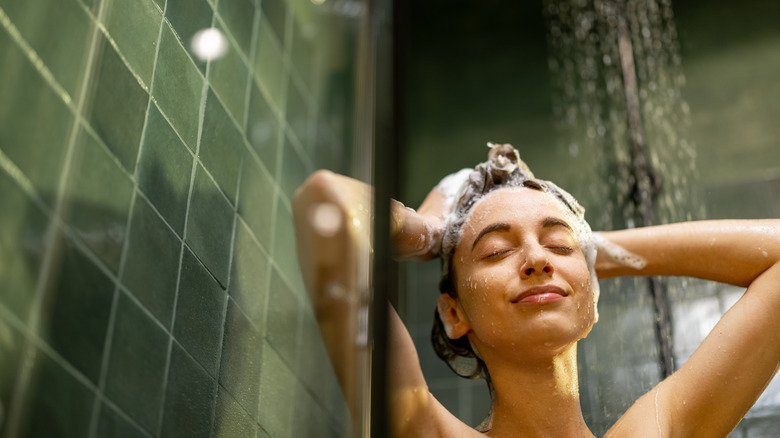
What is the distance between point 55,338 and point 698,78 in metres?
2.68

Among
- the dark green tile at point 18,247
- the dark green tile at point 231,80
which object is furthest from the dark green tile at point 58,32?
the dark green tile at point 231,80

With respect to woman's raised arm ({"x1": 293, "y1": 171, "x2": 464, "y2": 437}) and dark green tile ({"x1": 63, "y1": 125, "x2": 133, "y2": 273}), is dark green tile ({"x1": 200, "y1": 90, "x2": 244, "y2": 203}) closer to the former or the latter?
woman's raised arm ({"x1": 293, "y1": 171, "x2": 464, "y2": 437})

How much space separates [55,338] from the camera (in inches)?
37.0

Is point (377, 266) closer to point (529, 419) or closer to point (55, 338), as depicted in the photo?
point (55, 338)

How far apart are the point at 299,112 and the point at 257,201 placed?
281mm

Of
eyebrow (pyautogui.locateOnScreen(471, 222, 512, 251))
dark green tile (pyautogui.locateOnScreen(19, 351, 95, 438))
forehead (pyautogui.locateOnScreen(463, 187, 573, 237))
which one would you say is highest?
forehead (pyautogui.locateOnScreen(463, 187, 573, 237))

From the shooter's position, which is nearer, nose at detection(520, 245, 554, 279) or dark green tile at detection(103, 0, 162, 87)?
dark green tile at detection(103, 0, 162, 87)

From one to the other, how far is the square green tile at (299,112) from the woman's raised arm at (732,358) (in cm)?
78

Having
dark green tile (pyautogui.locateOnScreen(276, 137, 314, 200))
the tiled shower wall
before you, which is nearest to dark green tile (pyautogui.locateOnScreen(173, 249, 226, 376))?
the tiled shower wall

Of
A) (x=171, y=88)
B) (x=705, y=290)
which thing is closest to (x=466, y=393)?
(x=705, y=290)

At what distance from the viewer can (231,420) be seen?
132 centimetres

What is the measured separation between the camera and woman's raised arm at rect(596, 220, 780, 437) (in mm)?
1405

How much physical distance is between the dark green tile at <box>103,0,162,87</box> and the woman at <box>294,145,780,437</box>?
314 mm

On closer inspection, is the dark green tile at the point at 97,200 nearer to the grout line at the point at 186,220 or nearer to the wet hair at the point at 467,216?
the grout line at the point at 186,220
